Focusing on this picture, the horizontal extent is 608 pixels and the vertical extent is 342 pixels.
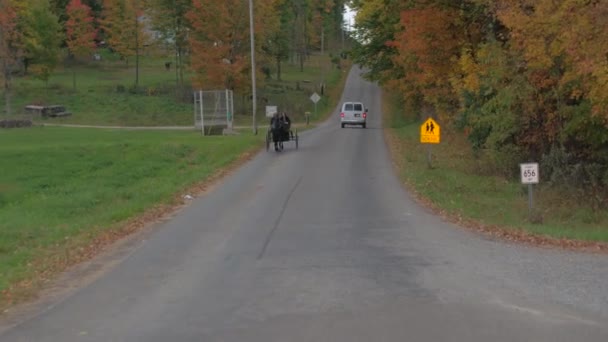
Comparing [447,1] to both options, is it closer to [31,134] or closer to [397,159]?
[397,159]

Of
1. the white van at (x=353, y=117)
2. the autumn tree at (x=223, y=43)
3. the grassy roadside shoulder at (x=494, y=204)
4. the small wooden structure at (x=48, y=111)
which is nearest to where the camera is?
the grassy roadside shoulder at (x=494, y=204)

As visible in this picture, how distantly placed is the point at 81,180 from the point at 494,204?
1435cm

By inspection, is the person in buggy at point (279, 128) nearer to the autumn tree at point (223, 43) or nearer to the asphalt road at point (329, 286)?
the asphalt road at point (329, 286)

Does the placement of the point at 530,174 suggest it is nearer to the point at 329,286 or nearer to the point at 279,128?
the point at 329,286

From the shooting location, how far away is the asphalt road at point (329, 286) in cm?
770

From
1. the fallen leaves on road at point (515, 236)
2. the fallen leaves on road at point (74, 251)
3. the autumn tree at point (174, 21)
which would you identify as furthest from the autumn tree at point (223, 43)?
the fallen leaves on road at point (515, 236)

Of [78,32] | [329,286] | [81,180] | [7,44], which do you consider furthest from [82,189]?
[78,32]

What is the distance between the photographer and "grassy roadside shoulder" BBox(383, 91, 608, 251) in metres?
14.2

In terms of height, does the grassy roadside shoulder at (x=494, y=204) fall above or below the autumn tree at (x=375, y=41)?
below

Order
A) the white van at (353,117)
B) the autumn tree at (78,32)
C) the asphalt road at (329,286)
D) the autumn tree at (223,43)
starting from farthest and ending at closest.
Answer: the autumn tree at (78,32) < the autumn tree at (223,43) < the white van at (353,117) < the asphalt road at (329,286)

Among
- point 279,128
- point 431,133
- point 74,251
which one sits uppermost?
point 279,128

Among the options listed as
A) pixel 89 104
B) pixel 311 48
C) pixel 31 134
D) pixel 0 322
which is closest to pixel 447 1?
pixel 0 322

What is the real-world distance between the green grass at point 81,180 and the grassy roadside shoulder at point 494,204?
672cm

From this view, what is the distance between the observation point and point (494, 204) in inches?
758
